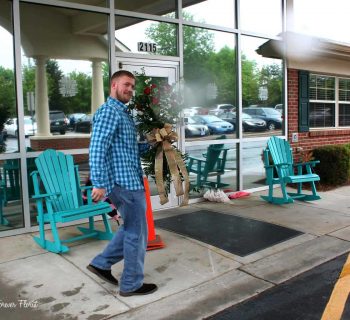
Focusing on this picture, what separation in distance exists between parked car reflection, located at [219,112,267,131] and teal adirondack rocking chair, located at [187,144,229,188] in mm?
500

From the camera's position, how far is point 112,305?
334cm

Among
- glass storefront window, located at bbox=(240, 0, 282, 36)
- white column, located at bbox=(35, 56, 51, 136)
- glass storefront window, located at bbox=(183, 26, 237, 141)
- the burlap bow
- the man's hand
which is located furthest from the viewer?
glass storefront window, located at bbox=(240, 0, 282, 36)

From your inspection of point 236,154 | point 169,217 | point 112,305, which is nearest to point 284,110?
point 236,154

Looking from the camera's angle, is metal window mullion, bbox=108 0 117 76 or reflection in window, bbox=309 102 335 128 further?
reflection in window, bbox=309 102 335 128

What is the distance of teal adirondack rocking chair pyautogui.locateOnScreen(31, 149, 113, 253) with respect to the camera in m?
4.47

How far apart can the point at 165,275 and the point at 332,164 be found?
17.7 ft

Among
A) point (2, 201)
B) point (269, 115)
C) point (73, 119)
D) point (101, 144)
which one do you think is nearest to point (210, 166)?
point (269, 115)

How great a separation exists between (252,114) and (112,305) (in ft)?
17.2

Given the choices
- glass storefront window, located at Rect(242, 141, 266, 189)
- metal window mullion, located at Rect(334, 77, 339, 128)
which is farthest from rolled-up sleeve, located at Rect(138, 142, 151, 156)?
metal window mullion, located at Rect(334, 77, 339, 128)

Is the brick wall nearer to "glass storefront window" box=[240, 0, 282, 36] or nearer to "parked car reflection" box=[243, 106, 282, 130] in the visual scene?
"parked car reflection" box=[243, 106, 282, 130]

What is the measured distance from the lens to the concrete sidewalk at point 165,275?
3293 millimetres

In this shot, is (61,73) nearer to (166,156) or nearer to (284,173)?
(166,156)

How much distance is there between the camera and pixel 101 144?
318 centimetres

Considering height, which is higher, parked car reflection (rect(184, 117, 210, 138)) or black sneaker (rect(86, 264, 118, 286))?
parked car reflection (rect(184, 117, 210, 138))
